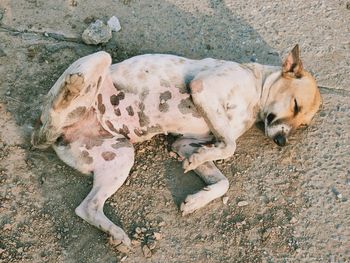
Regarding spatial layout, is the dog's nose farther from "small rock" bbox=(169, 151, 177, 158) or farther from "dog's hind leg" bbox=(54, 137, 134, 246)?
"dog's hind leg" bbox=(54, 137, 134, 246)

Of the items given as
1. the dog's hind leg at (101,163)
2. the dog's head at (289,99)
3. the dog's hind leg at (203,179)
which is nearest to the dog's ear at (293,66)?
the dog's head at (289,99)

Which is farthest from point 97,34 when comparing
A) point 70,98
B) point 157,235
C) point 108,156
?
point 157,235

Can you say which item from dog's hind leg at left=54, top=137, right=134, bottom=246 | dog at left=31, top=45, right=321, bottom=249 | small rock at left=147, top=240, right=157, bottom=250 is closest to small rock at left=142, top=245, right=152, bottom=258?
small rock at left=147, top=240, right=157, bottom=250

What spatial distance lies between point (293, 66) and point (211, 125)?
94 centimetres

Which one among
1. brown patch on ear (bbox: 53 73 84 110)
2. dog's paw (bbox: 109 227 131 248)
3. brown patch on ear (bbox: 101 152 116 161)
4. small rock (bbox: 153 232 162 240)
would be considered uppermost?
brown patch on ear (bbox: 53 73 84 110)

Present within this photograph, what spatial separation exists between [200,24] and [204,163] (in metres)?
1.94

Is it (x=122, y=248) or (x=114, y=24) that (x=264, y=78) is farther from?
(x=122, y=248)

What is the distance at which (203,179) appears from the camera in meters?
4.93

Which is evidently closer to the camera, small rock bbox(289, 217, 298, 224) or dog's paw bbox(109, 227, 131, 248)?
dog's paw bbox(109, 227, 131, 248)

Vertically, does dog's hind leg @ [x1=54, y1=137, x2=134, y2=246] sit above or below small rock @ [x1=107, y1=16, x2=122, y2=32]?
below

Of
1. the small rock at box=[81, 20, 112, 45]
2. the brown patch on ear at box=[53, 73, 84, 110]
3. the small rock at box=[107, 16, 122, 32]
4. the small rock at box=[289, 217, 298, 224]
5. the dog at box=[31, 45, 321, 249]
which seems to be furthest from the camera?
the small rock at box=[107, 16, 122, 32]

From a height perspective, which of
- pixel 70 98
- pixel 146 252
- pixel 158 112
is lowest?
pixel 146 252

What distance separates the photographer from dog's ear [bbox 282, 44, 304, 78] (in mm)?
5094

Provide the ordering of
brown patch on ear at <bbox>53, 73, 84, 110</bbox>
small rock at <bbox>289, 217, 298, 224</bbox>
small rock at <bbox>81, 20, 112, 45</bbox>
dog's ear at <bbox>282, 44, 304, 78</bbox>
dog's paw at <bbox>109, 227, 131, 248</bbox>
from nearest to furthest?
1. dog's paw at <bbox>109, 227, 131, 248</bbox>
2. brown patch on ear at <bbox>53, 73, 84, 110</bbox>
3. small rock at <bbox>289, 217, 298, 224</bbox>
4. dog's ear at <bbox>282, 44, 304, 78</bbox>
5. small rock at <bbox>81, 20, 112, 45</bbox>
